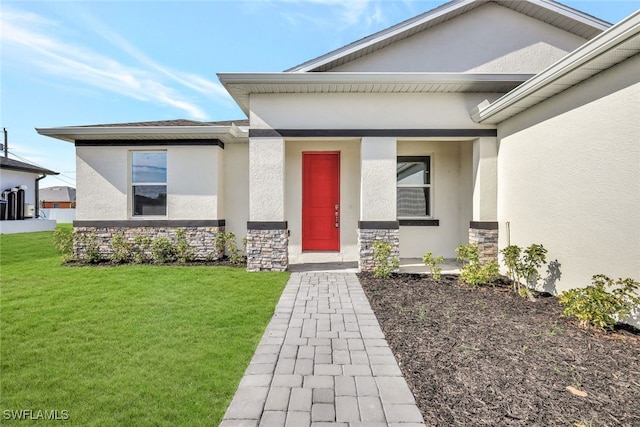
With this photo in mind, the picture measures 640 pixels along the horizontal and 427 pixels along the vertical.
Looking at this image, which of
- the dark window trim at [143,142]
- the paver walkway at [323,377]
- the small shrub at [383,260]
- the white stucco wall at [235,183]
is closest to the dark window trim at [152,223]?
the white stucco wall at [235,183]

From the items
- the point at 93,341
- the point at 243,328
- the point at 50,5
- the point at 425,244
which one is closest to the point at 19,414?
the point at 93,341

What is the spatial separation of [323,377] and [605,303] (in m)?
3.54

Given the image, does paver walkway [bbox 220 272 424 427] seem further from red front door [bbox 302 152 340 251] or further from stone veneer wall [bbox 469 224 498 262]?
red front door [bbox 302 152 340 251]

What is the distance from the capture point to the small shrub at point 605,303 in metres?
3.64

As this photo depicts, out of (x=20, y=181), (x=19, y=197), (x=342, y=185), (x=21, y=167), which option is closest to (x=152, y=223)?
(x=342, y=185)

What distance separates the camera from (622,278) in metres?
3.89

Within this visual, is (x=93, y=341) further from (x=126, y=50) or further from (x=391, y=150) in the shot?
(x=126, y=50)

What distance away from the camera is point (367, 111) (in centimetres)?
688

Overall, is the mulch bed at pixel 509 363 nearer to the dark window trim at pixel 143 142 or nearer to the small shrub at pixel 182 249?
the small shrub at pixel 182 249

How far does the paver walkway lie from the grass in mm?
199

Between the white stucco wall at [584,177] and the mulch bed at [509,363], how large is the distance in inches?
35.2

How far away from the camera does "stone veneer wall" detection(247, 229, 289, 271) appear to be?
6910mm

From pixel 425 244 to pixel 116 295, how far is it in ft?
23.2

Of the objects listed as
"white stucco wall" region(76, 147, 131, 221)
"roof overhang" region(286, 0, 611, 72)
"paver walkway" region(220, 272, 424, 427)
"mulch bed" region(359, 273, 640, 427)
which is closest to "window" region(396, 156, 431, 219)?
"roof overhang" region(286, 0, 611, 72)
